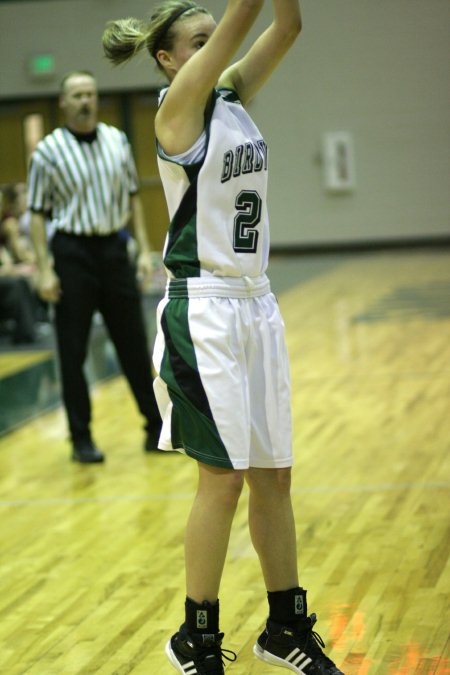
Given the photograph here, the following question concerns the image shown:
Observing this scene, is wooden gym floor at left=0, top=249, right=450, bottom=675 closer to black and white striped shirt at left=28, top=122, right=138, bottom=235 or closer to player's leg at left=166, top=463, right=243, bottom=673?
player's leg at left=166, top=463, right=243, bottom=673

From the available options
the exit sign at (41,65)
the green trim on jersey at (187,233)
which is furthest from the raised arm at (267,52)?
the exit sign at (41,65)

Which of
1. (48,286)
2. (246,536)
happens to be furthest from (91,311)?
(246,536)

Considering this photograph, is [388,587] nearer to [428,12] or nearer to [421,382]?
[421,382]

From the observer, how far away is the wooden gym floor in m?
2.81

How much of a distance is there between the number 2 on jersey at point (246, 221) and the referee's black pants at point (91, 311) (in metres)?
2.58

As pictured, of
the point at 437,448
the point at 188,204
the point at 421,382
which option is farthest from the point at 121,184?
the point at 188,204

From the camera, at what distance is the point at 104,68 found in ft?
53.2

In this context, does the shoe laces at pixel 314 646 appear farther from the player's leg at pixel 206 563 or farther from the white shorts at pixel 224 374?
the white shorts at pixel 224 374

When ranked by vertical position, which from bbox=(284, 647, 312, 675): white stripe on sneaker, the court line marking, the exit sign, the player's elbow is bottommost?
the court line marking

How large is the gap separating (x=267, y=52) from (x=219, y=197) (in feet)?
1.25

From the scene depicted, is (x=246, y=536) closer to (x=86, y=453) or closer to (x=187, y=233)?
(x=86, y=453)

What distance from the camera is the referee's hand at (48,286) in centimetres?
488

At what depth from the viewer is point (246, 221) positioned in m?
2.41

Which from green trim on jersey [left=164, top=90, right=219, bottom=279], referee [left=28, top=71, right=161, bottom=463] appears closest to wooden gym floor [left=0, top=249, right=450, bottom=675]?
referee [left=28, top=71, right=161, bottom=463]
